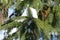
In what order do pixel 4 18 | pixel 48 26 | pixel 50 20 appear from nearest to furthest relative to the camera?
pixel 48 26
pixel 50 20
pixel 4 18

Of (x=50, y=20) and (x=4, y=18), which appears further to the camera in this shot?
(x=4, y=18)

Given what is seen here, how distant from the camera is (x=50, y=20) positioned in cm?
143

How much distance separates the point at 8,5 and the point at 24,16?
17cm

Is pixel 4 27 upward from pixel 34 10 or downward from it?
downward

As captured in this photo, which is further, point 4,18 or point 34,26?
point 4,18

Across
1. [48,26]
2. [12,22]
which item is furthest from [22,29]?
[48,26]

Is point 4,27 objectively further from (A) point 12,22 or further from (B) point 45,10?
(B) point 45,10

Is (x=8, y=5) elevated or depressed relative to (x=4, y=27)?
elevated

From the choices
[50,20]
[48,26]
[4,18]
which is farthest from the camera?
[4,18]

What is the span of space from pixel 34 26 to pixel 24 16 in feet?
0.34

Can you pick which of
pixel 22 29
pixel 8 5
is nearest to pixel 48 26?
pixel 22 29

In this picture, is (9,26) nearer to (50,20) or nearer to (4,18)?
(4,18)

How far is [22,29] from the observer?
142 cm

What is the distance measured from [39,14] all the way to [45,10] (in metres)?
0.06
